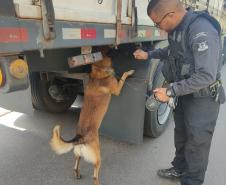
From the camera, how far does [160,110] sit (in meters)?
4.02

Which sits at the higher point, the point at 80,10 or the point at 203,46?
the point at 80,10

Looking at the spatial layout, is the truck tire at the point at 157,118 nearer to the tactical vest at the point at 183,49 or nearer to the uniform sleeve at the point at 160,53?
the uniform sleeve at the point at 160,53

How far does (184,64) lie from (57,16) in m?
1.07

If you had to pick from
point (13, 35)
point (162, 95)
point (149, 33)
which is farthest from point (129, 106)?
point (13, 35)

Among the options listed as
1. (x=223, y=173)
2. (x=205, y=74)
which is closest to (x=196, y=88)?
(x=205, y=74)

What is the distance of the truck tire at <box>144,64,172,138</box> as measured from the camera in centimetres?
351

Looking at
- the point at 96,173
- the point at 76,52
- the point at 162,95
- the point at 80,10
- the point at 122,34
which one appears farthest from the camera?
the point at 96,173

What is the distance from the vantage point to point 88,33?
2.02 m

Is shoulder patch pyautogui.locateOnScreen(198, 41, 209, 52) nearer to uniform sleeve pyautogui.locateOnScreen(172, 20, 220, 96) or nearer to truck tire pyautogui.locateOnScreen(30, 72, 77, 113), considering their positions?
uniform sleeve pyautogui.locateOnScreen(172, 20, 220, 96)

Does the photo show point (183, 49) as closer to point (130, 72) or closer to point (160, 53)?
point (160, 53)

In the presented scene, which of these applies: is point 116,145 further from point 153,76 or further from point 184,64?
point 184,64

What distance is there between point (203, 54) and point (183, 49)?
0.93 ft

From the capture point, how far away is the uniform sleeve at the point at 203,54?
1.98 meters

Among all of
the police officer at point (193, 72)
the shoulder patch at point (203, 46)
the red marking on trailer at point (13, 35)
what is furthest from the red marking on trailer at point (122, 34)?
the red marking on trailer at point (13, 35)
